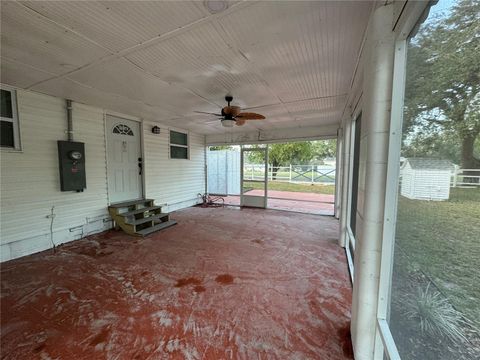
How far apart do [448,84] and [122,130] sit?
5229 millimetres

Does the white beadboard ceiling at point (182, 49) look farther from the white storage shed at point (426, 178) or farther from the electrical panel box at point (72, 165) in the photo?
the white storage shed at point (426, 178)

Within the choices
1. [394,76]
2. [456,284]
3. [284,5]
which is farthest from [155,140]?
[456,284]

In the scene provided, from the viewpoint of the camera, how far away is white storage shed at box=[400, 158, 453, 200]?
2.80ft

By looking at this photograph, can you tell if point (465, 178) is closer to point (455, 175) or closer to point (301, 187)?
point (455, 175)

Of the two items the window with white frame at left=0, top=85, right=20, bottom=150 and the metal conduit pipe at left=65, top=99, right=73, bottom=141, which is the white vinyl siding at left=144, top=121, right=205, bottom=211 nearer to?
the metal conduit pipe at left=65, top=99, right=73, bottom=141

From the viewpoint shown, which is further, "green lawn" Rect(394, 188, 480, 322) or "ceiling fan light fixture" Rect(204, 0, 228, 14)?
"ceiling fan light fixture" Rect(204, 0, 228, 14)

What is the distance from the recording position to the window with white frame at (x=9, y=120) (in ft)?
9.59

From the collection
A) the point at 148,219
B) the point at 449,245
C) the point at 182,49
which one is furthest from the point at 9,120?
the point at 449,245

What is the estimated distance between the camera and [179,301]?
211cm

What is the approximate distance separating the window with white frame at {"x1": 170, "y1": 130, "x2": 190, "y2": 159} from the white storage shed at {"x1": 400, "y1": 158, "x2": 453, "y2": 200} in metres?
A: 5.70

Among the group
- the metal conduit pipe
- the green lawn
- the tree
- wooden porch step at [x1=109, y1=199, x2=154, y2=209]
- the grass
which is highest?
the metal conduit pipe

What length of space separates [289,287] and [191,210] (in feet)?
14.5

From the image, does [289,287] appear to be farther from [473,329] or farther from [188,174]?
[188,174]

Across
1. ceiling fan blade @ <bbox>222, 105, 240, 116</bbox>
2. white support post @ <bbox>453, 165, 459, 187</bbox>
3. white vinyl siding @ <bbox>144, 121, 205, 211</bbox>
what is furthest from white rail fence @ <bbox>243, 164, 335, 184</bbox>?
white support post @ <bbox>453, 165, 459, 187</bbox>
